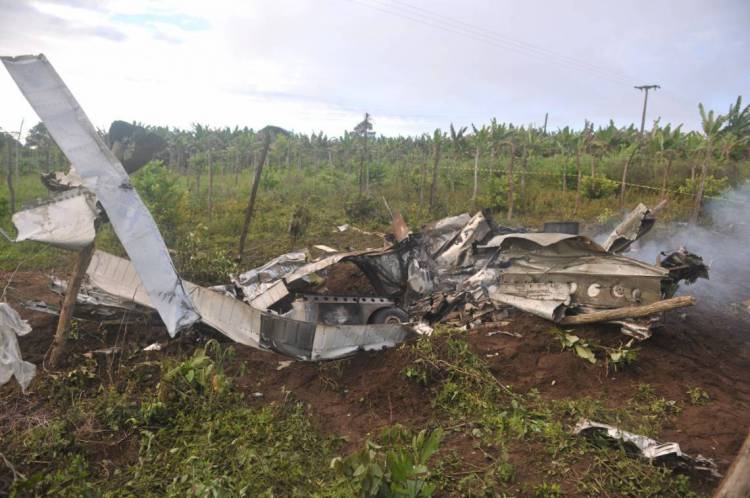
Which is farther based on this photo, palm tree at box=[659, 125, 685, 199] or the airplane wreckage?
palm tree at box=[659, 125, 685, 199]

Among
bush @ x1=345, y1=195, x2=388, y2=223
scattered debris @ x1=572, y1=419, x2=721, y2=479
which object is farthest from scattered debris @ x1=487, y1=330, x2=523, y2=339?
bush @ x1=345, y1=195, x2=388, y2=223

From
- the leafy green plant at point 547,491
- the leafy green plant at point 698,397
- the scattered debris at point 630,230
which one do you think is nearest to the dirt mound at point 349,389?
the leafy green plant at point 547,491

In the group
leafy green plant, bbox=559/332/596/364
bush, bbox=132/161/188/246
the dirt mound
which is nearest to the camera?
the dirt mound

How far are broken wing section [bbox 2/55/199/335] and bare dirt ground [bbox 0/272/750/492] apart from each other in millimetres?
1563

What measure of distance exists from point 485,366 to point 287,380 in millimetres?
2416

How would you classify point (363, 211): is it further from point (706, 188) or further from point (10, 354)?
point (10, 354)

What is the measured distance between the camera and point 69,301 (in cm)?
572

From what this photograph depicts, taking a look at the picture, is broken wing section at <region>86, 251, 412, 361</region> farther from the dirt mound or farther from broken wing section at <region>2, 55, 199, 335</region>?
broken wing section at <region>2, 55, 199, 335</region>

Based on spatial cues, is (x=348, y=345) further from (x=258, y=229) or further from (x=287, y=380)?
(x=258, y=229)

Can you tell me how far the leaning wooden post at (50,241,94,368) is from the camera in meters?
5.61

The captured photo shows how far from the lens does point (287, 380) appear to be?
6113 millimetres

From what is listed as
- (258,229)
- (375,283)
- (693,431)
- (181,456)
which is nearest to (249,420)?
(181,456)

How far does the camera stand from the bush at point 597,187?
19.0m

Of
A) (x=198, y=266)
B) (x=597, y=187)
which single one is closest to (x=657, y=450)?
(x=198, y=266)
